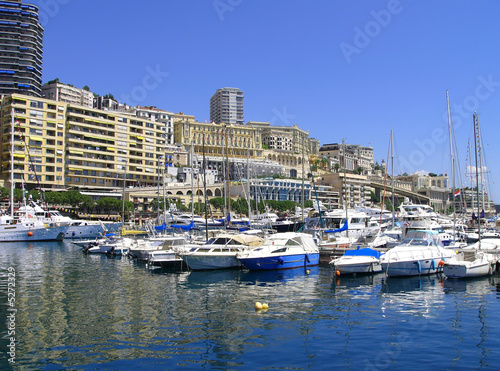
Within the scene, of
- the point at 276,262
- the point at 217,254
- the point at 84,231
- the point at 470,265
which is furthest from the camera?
the point at 84,231

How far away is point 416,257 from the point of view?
2825cm

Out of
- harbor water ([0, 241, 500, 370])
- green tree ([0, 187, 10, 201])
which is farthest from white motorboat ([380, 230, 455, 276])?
green tree ([0, 187, 10, 201])

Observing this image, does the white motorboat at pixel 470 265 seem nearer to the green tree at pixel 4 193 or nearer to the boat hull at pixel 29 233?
the boat hull at pixel 29 233

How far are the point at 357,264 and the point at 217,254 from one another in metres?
9.75

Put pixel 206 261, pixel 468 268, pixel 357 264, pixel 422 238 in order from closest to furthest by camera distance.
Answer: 1. pixel 468 268
2. pixel 357 264
3. pixel 422 238
4. pixel 206 261

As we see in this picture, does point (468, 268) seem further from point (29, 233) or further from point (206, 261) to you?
point (29, 233)

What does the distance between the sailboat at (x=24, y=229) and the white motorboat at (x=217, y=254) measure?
129 feet

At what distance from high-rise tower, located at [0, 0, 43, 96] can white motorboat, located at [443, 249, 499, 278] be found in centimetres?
13105

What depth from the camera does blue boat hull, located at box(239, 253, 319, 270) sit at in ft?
103

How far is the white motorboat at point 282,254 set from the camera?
103 feet

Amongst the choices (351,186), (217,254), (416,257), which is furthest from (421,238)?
(351,186)

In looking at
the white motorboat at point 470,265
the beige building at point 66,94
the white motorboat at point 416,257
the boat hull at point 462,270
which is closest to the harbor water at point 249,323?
the boat hull at point 462,270

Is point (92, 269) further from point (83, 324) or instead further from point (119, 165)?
point (119, 165)

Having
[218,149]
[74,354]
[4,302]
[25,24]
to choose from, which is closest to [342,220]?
[4,302]
